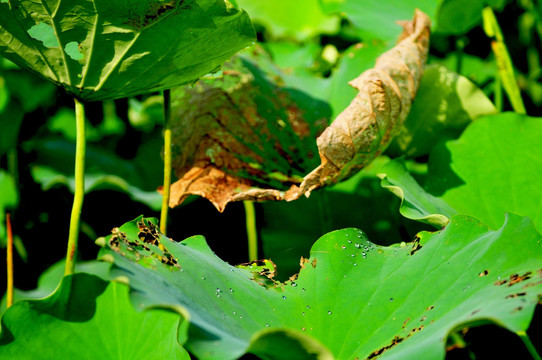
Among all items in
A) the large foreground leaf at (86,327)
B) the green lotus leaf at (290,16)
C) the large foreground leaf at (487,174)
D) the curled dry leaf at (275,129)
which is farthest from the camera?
the green lotus leaf at (290,16)

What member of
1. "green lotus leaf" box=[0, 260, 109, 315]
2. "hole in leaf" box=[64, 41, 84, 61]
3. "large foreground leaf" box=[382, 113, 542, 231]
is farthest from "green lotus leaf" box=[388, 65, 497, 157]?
"green lotus leaf" box=[0, 260, 109, 315]

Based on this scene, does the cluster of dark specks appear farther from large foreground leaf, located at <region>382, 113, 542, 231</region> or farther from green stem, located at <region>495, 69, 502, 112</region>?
green stem, located at <region>495, 69, 502, 112</region>

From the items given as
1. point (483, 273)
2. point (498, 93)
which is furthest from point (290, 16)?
point (483, 273)

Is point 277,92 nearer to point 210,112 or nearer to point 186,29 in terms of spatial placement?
point 210,112

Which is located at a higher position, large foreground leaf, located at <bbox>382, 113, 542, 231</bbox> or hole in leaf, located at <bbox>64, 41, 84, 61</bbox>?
hole in leaf, located at <bbox>64, 41, 84, 61</bbox>

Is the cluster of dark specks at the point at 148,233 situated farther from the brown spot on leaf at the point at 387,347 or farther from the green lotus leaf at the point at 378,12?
the green lotus leaf at the point at 378,12

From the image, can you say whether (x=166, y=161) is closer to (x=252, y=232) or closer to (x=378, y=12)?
(x=252, y=232)

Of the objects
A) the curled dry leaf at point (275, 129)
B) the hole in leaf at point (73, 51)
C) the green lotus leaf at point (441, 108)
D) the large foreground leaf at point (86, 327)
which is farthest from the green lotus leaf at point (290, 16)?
the large foreground leaf at point (86, 327)
